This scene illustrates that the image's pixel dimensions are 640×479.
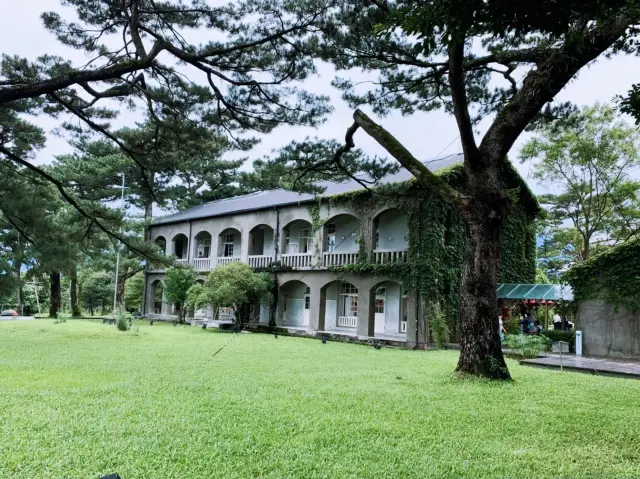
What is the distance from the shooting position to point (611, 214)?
24641mm

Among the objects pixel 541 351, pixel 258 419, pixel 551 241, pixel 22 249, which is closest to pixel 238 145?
pixel 22 249

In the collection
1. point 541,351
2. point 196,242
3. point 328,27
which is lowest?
point 541,351

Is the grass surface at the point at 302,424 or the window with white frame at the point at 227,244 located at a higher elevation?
the window with white frame at the point at 227,244

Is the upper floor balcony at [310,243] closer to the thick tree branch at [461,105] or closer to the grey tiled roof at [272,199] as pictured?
the grey tiled roof at [272,199]

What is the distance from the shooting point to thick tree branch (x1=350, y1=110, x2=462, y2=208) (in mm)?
8430

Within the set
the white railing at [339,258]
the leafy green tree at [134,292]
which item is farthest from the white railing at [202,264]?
the leafy green tree at [134,292]

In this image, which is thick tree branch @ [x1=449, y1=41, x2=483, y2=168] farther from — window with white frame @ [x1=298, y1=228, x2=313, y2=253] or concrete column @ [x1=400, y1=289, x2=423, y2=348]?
window with white frame @ [x1=298, y1=228, x2=313, y2=253]

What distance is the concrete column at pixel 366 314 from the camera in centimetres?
1805

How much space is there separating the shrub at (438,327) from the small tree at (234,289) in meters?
7.54

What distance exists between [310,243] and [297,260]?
188 cm

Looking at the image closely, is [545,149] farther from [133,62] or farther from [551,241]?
[133,62]

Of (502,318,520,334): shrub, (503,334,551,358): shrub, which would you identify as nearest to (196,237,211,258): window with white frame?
(502,318,520,334): shrub

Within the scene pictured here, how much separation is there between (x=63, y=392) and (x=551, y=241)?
1113 inches

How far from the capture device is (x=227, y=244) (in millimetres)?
26109
